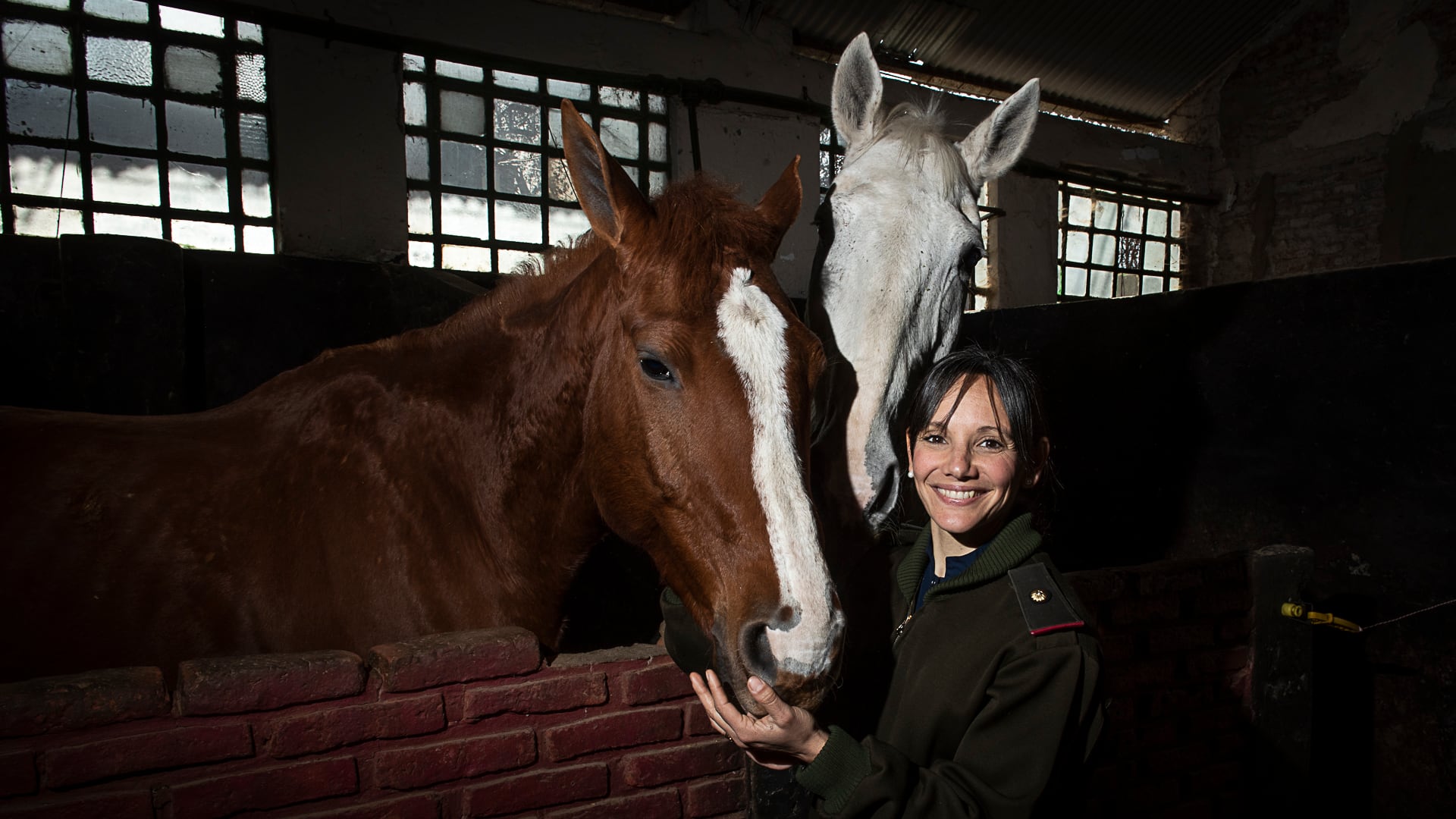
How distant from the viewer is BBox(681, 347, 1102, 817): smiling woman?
1124 mm

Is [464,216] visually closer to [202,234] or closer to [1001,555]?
[202,234]

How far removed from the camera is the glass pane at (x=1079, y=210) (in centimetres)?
968

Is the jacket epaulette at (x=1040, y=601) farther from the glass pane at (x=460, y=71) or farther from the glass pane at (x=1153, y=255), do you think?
the glass pane at (x=1153, y=255)

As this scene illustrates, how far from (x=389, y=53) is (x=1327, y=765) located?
24.2 ft

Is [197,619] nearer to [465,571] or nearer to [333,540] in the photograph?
[333,540]

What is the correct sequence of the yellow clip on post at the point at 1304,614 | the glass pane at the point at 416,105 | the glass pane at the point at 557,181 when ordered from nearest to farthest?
the yellow clip on post at the point at 1304,614, the glass pane at the point at 416,105, the glass pane at the point at 557,181

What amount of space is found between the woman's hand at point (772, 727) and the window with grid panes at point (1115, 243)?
9417 millimetres

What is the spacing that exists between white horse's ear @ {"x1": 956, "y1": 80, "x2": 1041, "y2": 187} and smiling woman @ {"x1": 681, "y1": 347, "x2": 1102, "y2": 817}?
5.57 feet

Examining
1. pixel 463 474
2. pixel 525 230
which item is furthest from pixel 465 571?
pixel 525 230

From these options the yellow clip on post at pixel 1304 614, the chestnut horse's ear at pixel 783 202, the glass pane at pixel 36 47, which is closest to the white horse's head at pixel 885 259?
the chestnut horse's ear at pixel 783 202

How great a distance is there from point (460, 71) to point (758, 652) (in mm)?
6422

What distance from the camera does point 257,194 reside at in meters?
5.59

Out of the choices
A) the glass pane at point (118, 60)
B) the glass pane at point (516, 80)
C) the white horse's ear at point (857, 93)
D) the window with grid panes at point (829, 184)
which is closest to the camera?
the white horse's ear at point (857, 93)

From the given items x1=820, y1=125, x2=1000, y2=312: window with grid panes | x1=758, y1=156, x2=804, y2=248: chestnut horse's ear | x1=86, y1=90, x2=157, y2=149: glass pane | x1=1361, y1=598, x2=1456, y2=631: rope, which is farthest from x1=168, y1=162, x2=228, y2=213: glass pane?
x1=1361, y1=598, x2=1456, y2=631: rope
